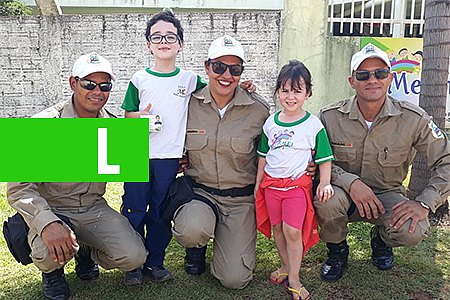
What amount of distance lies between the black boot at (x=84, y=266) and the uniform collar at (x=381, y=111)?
208 centimetres

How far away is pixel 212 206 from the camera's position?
3.47 m

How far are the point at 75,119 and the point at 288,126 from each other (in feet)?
4.63

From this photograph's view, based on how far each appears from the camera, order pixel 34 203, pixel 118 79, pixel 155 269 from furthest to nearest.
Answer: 1. pixel 118 79
2. pixel 155 269
3. pixel 34 203

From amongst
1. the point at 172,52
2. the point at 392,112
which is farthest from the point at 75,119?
the point at 392,112

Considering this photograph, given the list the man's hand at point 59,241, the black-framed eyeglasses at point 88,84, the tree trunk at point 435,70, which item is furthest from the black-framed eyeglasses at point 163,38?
the tree trunk at point 435,70

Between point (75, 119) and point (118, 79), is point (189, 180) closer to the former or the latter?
point (75, 119)

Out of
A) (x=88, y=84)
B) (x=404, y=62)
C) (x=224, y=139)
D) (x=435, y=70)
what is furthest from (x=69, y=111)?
(x=404, y=62)

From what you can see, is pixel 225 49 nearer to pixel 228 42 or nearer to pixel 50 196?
pixel 228 42

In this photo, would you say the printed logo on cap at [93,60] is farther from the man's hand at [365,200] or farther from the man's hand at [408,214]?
the man's hand at [408,214]

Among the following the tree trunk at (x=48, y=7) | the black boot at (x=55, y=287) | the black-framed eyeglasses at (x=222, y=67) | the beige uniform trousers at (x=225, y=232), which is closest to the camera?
the black boot at (x=55, y=287)

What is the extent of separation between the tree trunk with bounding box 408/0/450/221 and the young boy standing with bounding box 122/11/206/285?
7.19ft

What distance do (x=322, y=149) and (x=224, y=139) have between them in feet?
2.22

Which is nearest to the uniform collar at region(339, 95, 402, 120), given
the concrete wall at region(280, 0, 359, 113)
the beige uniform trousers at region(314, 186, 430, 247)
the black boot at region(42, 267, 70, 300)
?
the beige uniform trousers at region(314, 186, 430, 247)

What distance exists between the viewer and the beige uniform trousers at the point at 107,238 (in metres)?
3.15
